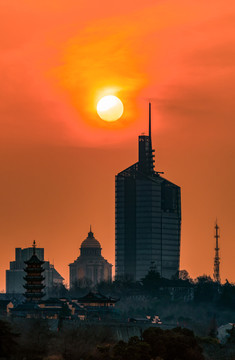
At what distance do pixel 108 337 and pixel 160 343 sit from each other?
71.9 feet

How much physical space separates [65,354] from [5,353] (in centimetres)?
1915

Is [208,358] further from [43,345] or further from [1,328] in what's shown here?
[1,328]

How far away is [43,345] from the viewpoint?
180125 mm

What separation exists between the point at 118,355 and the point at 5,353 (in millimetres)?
19296

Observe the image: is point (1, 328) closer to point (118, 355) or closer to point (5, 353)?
point (5, 353)

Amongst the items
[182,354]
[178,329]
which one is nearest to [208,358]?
[178,329]

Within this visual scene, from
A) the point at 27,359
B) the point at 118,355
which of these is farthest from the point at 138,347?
the point at 27,359

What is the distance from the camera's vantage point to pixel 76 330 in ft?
641

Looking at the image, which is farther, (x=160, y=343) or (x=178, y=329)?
(x=178, y=329)

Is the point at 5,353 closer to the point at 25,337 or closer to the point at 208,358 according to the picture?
the point at 25,337

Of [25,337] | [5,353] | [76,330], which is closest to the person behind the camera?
[5,353]

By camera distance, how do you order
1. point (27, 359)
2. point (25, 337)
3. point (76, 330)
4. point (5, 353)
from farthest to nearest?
point (76, 330) < point (25, 337) < point (27, 359) < point (5, 353)

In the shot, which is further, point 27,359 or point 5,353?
point 27,359

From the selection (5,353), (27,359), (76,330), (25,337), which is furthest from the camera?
(76,330)
